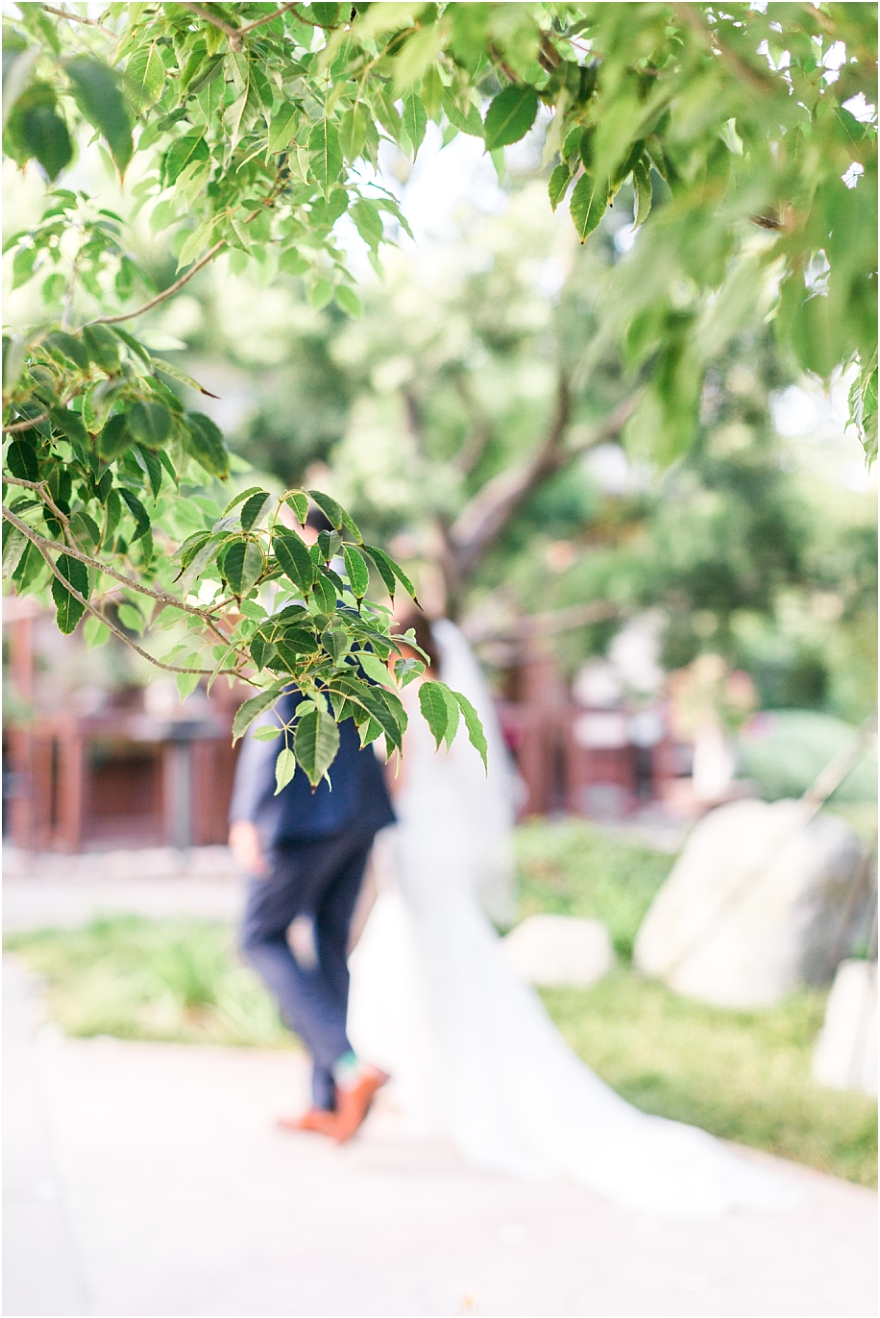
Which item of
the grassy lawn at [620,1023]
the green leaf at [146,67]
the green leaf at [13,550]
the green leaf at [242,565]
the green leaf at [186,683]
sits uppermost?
the green leaf at [146,67]

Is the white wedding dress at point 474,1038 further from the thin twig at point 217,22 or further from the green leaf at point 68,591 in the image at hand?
the thin twig at point 217,22

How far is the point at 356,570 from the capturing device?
3.57 ft

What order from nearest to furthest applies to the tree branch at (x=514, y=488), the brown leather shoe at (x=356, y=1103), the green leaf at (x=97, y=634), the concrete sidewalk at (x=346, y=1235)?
the green leaf at (x=97, y=634) < the concrete sidewalk at (x=346, y=1235) < the brown leather shoe at (x=356, y=1103) < the tree branch at (x=514, y=488)

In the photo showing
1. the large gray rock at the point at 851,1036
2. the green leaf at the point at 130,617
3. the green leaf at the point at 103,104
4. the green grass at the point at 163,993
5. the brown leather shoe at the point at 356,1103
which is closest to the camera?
the green leaf at the point at 103,104

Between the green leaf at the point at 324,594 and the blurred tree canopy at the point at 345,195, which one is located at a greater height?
the blurred tree canopy at the point at 345,195

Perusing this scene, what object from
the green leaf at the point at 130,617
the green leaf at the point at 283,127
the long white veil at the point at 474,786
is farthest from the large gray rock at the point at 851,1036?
the green leaf at the point at 283,127

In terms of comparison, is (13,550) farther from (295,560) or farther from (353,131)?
(353,131)

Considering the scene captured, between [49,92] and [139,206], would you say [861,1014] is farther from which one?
[49,92]

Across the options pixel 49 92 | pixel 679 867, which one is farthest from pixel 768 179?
pixel 679 867

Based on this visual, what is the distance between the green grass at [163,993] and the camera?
396 centimetres

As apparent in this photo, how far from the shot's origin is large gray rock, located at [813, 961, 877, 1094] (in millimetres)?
3322

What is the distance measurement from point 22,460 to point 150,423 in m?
0.24

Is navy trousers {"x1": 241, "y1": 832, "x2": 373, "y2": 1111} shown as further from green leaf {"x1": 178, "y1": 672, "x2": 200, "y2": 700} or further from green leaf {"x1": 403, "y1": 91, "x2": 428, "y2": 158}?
green leaf {"x1": 403, "y1": 91, "x2": 428, "y2": 158}

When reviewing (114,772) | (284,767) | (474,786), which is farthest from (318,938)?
(114,772)
